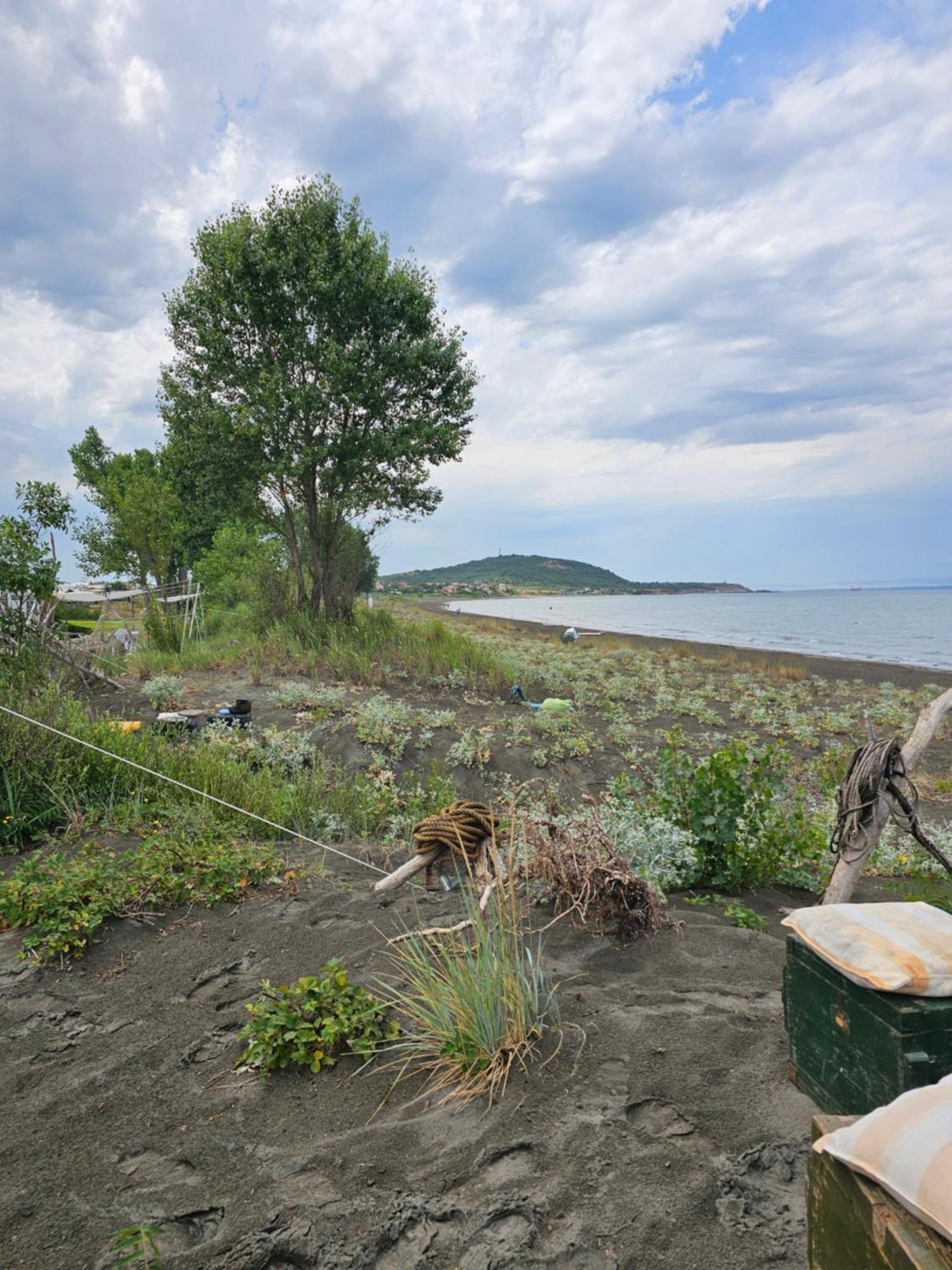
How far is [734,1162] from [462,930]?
5.07ft

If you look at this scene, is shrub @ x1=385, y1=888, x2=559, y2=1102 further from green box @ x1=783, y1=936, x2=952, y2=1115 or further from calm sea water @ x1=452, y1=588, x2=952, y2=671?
calm sea water @ x1=452, y1=588, x2=952, y2=671

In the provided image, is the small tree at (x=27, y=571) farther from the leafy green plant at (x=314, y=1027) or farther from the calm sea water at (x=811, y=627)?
the calm sea water at (x=811, y=627)

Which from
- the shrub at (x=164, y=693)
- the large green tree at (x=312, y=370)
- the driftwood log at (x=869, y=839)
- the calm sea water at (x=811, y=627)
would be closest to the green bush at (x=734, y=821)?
the driftwood log at (x=869, y=839)

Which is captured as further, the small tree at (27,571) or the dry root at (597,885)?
the small tree at (27,571)

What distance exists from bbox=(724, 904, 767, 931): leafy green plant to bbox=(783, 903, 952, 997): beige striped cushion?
1.78 meters

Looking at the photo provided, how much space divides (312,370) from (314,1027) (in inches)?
658

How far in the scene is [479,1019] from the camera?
8.66ft

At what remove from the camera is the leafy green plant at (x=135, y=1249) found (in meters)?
1.89

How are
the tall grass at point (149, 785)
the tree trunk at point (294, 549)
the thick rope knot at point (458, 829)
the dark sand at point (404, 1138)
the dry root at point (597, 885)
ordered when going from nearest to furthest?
the dark sand at point (404, 1138)
the dry root at point (597, 885)
the thick rope knot at point (458, 829)
the tall grass at point (149, 785)
the tree trunk at point (294, 549)

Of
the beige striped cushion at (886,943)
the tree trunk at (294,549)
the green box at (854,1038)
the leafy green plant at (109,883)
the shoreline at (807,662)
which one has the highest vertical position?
the tree trunk at (294,549)

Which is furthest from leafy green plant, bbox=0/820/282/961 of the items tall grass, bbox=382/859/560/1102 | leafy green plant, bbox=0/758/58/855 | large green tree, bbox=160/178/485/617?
large green tree, bbox=160/178/485/617

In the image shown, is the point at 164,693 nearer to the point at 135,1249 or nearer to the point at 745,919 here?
the point at 745,919

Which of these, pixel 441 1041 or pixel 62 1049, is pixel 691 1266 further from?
pixel 62 1049

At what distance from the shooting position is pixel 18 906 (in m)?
3.80
